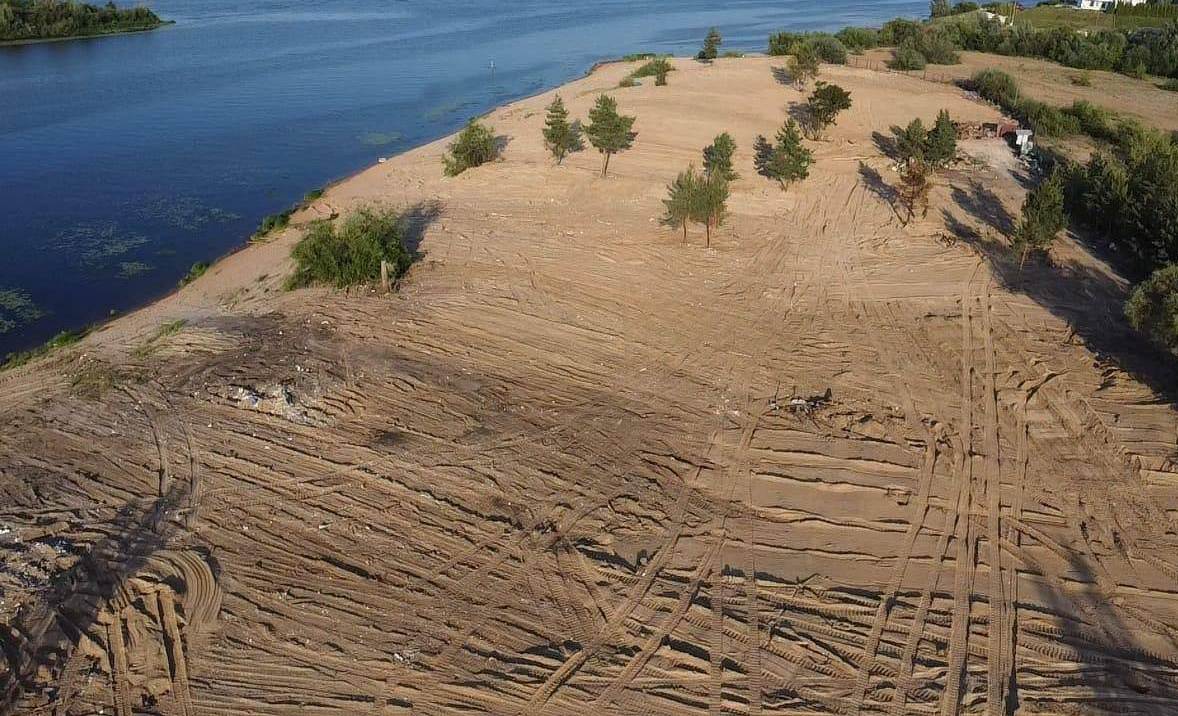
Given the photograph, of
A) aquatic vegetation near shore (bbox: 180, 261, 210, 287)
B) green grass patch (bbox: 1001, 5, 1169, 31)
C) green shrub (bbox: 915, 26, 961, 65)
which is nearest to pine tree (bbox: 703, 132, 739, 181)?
aquatic vegetation near shore (bbox: 180, 261, 210, 287)

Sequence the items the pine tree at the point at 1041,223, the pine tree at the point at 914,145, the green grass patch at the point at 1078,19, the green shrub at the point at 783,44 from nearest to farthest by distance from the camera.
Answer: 1. the pine tree at the point at 1041,223
2. the pine tree at the point at 914,145
3. the green shrub at the point at 783,44
4. the green grass patch at the point at 1078,19

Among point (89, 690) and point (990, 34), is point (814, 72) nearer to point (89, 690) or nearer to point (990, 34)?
point (990, 34)

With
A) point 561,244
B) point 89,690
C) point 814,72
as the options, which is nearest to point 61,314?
point 561,244

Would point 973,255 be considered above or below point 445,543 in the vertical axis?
above

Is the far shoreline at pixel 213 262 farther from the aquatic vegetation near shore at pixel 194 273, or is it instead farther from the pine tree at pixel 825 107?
the pine tree at pixel 825 107

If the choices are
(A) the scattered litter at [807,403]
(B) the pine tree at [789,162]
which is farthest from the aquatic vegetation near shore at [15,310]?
(B) the pine tree at [789,162]

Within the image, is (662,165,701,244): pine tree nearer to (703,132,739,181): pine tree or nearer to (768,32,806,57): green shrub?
(703,132,739,181): pine tree
